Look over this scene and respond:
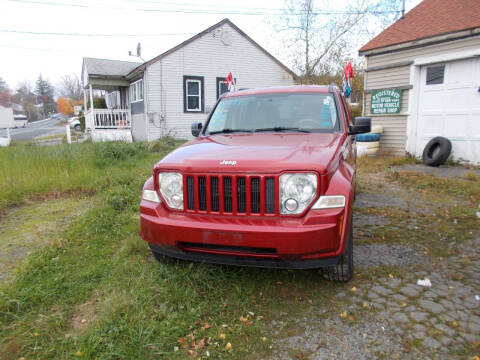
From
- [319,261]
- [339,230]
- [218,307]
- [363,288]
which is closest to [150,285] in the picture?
[218,307]

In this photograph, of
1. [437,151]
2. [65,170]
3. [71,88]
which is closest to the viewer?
[65,170]

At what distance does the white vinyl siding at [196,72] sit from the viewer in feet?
49.8

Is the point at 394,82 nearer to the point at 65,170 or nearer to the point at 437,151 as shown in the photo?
the point at 437,151

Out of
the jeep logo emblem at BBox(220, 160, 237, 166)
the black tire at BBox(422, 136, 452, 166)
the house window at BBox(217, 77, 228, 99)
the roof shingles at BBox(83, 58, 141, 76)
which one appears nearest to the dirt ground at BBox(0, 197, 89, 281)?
the jeep logo emblem at BBox(220, 160, 237, 166)

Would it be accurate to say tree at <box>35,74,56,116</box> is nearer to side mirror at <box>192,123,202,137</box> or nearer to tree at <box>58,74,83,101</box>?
tree at <box>58,74,83,101</box>

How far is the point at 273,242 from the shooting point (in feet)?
7.49

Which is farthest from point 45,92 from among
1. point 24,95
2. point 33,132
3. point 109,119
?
point 109,119

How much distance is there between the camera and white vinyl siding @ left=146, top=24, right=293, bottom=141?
49.8 feet

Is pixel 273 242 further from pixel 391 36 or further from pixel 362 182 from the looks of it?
pixel 391 36

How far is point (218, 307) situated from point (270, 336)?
1.64ft

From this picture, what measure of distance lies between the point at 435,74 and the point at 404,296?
7.81 m

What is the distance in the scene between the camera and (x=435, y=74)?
8.55 metres

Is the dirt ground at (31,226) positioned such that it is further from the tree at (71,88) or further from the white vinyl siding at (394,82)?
the tree at (71,88)

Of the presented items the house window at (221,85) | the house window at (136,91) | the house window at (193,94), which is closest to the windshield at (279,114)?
the house window at (193,94)
